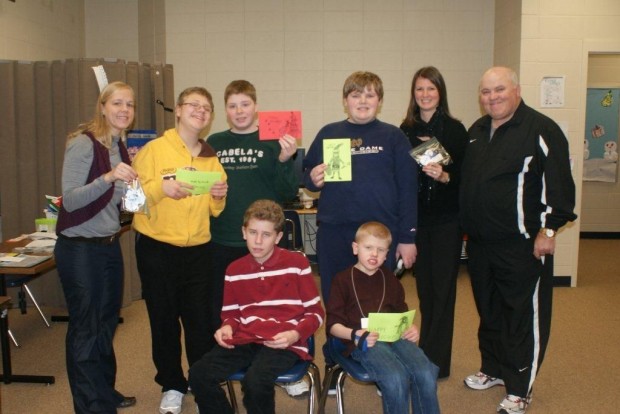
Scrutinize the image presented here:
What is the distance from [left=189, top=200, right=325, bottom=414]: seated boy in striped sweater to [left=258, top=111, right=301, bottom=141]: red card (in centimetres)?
39

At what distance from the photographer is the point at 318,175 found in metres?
2.85

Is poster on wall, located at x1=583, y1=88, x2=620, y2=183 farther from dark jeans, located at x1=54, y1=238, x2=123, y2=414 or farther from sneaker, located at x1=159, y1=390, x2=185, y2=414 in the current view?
dark jeans, located at x1=54, y1=238, x2=123, y2=414

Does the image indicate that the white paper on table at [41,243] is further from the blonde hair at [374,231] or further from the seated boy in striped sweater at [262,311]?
the blonde hair at [374,231]

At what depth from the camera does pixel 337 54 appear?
272 inches

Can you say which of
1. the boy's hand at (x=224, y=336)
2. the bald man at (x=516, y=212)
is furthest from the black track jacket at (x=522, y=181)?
the boy's hand at (x=224, y=336)

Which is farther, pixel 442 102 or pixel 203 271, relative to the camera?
pixel 442 102

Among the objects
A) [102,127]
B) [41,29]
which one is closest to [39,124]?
[41,29]

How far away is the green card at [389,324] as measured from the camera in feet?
8.10

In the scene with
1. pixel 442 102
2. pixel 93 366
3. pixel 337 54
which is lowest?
pixel 93 366

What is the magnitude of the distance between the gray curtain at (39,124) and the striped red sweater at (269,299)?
9.14ft

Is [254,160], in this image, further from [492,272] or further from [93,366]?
[492,272]

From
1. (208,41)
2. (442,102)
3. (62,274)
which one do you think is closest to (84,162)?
(62,274)

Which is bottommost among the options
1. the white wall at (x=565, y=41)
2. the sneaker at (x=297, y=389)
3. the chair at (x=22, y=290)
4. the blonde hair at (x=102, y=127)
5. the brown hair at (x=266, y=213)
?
the sneaker at (x=297, y=389)

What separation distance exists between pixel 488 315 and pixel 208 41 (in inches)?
195
